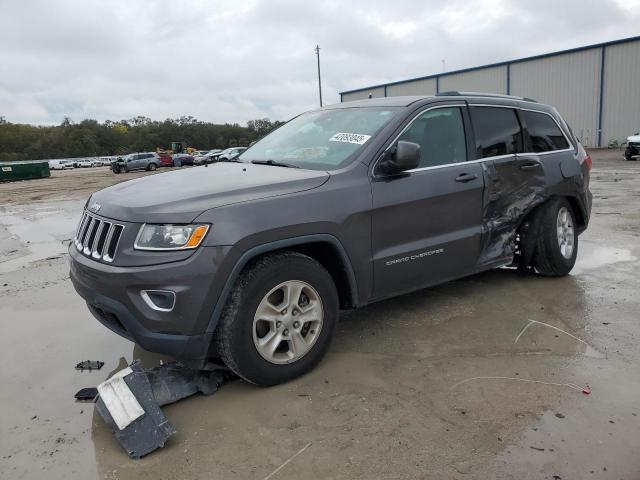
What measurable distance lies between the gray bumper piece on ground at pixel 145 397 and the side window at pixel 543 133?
11.7 ft

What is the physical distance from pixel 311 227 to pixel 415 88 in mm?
44724

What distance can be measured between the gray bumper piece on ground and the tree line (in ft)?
298

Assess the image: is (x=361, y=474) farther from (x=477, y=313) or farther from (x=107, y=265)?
(x=477, y=313)

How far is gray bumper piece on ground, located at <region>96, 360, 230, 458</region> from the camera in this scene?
264cm

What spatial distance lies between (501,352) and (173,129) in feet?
357

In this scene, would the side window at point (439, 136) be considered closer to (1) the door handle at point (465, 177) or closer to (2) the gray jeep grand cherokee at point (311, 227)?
(2) the gray jeep grand cherokee at point (311, 227)

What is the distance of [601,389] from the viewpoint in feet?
10.0

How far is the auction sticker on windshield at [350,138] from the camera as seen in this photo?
372cm

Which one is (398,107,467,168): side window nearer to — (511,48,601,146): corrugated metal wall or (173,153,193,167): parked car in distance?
(511,48,601,146): corrugated metal wall

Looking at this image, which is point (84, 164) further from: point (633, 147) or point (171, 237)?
point (171, 237)

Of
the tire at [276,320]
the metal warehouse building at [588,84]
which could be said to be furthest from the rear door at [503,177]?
the metal warehouse building at [588,84]

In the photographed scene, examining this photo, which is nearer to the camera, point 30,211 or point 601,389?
point 601,389

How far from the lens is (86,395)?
318 centimetres

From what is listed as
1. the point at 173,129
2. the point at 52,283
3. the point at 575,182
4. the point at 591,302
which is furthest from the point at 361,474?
the point at 173,129
